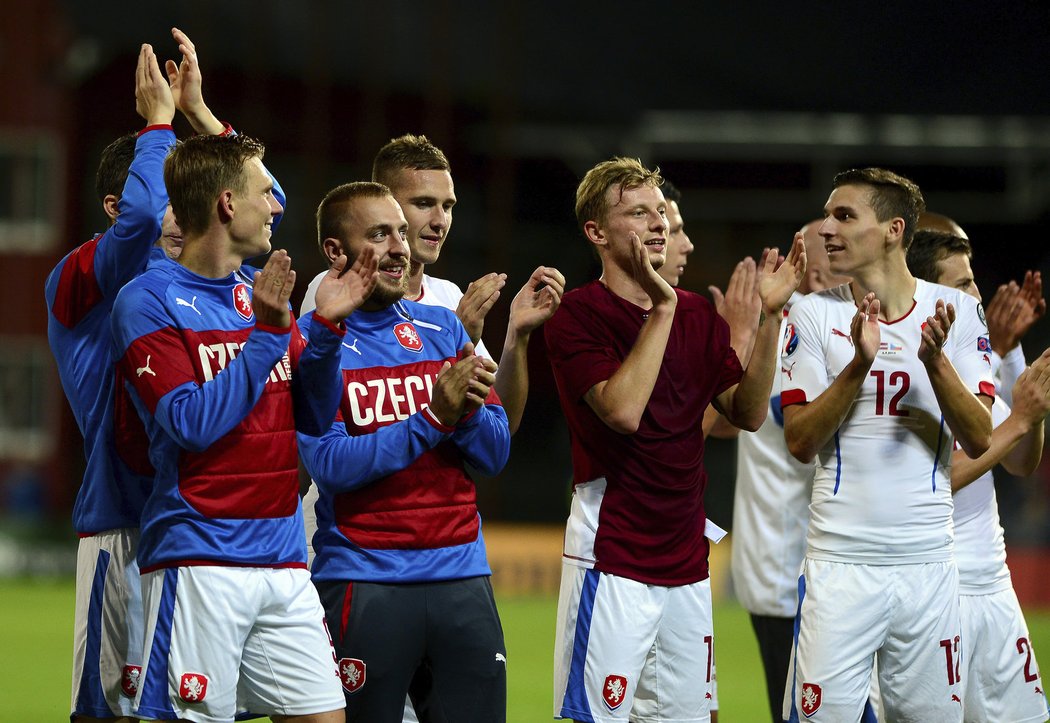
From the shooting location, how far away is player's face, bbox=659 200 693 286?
5258 millimetres

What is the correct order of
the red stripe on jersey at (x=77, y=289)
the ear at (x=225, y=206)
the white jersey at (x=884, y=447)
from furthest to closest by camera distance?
the white jersey at (x=884, y=447)
the red stripe on jersey at (x=77, y=289)
the ear at (x=225, y=206)

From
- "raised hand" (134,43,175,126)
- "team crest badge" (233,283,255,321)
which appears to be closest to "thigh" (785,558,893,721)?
"team crest badge" (233,283,255,321)

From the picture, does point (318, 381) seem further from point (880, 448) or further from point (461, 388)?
point (880, 448)

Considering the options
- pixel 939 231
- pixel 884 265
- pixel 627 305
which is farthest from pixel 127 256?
pixel 939 231

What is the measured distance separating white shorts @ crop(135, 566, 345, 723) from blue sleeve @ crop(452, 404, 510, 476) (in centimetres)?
64

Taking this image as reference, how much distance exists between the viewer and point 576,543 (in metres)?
4.34

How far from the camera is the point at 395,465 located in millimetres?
3789

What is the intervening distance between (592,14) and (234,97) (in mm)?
7958

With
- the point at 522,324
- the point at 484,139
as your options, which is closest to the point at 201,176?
the point at 522,324

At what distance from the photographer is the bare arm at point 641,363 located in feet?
13.6

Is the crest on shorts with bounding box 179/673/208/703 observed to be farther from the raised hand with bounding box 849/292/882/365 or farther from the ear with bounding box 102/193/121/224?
the raised hand with bounding box 849/292/882/365

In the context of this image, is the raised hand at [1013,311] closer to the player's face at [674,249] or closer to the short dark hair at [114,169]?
the player's face at [674,249]

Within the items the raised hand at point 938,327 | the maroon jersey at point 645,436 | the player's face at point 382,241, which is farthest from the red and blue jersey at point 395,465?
the raised hand at point 938,327

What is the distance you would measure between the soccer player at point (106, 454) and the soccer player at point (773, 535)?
2.40 m
